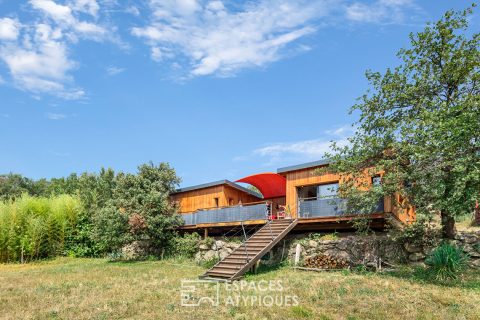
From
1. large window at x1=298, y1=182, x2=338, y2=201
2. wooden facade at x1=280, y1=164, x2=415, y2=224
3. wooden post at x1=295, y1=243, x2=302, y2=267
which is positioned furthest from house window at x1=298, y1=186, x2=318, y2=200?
wooden post at x1=295, y1=243, x2=302, y2=267

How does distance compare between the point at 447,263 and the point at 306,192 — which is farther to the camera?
the point at 306,192

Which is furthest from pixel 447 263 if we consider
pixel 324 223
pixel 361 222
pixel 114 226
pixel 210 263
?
pixel 114 226

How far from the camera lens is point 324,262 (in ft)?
57.5

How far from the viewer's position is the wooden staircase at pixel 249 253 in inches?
638

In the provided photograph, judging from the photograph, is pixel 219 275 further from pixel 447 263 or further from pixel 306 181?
pixel 447 263

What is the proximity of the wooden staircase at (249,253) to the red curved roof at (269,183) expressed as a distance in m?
4.88

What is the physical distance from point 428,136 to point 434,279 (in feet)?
17.1

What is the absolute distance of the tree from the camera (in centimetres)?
1396

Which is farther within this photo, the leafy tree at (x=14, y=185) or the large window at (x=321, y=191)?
the leafy tree at (x=14, y=185)

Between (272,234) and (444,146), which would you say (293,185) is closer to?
(272,234)

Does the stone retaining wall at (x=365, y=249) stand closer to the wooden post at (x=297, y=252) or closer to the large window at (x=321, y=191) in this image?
the wooden post at (x=297, y=252)

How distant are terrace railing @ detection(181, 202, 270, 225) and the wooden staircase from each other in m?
1.10

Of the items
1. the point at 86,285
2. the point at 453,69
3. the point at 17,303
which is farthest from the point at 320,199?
the point at 17,303

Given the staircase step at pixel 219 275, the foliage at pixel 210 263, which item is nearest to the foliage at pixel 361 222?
the staircase step at pixel 219 275
